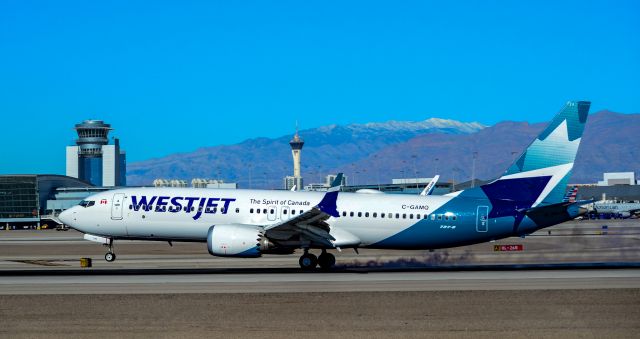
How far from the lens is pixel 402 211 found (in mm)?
43812

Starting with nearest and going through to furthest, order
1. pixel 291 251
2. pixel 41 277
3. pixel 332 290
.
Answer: pixel 332 290, pixel 41 277, pixel 291 251

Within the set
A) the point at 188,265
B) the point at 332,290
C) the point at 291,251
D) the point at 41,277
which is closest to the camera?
the point at 332,290

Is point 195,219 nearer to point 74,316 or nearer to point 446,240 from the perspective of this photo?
point 446,240

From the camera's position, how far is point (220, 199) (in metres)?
44.0

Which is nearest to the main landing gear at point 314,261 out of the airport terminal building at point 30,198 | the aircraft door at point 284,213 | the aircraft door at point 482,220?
the aircraft door at point 284,213

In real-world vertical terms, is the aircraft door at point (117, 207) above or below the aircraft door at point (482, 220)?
above

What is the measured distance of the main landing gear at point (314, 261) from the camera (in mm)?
42469

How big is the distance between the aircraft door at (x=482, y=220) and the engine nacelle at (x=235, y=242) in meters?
10.3

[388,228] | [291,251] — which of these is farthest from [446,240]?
[291,251]

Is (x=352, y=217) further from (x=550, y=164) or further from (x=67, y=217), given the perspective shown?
(x=67, y=217)

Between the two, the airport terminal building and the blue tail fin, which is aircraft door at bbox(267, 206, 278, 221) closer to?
the blue tail fin

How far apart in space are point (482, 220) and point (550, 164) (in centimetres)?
421

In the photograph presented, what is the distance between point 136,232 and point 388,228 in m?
12.3

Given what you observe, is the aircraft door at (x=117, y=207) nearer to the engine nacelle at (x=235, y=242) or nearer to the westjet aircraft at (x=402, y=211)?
the westjet aircraft at (x=402, y=211)
